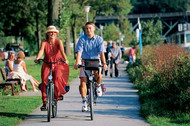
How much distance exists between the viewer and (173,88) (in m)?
11.4

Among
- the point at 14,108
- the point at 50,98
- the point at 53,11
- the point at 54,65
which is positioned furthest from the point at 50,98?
the point at 53,11

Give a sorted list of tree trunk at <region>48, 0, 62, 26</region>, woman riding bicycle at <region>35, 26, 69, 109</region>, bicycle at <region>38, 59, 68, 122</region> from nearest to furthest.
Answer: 1. bicycle at <region>38, 59, 68, 122</region>
2. woman riding bicycle at <region>35, 26, 69, 109</region>
3. tree trunk at <region>48, 0, 62, 26</region>

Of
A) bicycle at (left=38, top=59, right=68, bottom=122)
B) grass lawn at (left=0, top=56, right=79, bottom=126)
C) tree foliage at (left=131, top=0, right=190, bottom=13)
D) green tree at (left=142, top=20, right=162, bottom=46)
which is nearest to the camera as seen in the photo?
bicycle at (left=38, top=59, right=68, bottom=122)

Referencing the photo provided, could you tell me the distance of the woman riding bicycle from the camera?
10344mm

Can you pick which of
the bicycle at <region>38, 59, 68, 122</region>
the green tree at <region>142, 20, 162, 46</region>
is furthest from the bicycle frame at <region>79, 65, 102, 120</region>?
the green tree at <region>142, 20, 162, 46</region>

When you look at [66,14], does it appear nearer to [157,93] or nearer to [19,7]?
[157,93]

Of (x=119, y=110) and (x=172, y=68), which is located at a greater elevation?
(x=172, y=68)

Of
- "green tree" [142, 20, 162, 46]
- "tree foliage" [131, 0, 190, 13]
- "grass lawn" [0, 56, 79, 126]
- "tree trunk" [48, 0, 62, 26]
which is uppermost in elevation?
"tree foliage" [131, 0, 190, 13]

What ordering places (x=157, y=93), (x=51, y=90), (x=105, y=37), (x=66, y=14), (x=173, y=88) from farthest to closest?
(x=105, y=37)
(x=66, y=14)
(x=157, y=93)
(x=173, y=88)
(x=51, y=90)

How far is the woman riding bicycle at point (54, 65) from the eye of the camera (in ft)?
33.9

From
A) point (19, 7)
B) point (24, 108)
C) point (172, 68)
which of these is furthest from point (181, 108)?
point (19, 7)

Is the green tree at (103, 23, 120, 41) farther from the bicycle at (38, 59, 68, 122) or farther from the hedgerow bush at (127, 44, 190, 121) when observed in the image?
the bicycle at (38, 59, 68, 122)

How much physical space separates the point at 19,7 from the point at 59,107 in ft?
139

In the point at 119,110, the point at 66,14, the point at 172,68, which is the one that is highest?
the point at 66,14
